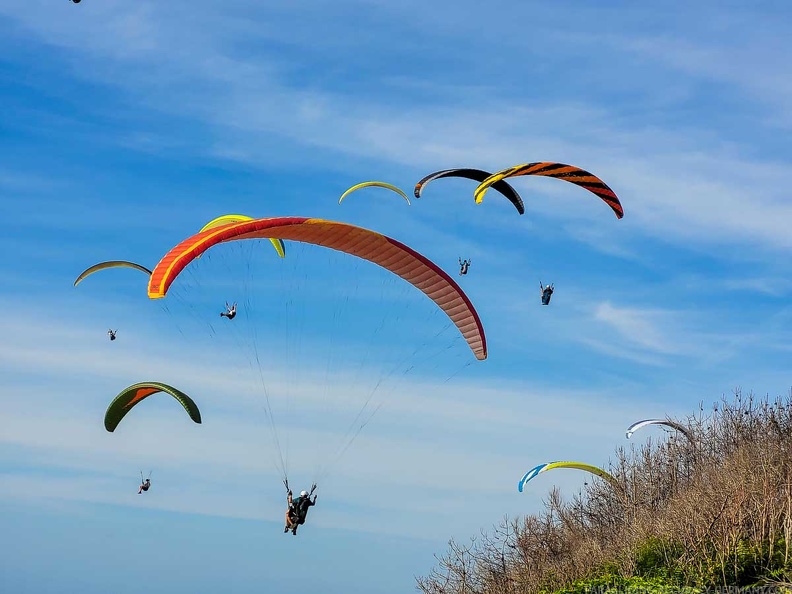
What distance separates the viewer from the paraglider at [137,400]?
19859 mm

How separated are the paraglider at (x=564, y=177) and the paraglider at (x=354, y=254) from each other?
2126mm

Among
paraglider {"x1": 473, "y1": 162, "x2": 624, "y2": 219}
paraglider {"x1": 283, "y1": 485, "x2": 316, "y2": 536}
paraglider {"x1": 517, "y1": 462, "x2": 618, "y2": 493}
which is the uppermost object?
paraglider {"x1": 473, "y1": 162, "x2": 624, "y2": 219}

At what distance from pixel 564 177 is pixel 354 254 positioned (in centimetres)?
492

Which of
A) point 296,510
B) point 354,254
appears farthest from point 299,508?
point 354,254

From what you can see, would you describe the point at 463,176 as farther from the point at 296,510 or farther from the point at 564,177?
the point at 296,510

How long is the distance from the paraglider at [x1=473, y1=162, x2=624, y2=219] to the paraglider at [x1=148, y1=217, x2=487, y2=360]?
2.13 m

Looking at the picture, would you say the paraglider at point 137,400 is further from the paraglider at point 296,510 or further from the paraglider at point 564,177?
the paraglider at point 564,177

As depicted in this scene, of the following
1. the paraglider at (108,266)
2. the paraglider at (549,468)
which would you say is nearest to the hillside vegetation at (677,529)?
the paraglider at (549,468)

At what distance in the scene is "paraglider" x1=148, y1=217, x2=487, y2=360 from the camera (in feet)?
53.4

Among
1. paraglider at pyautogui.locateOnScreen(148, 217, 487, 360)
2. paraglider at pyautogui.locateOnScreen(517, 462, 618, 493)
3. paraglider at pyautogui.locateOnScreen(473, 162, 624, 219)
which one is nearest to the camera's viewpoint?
paraglider at pyautogui.locateOnScreen(148, 217, 487, 360)

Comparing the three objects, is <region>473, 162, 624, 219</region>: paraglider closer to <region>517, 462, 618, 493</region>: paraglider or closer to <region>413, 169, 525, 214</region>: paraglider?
<region>413, 169, 525, 214</region>: paraglider

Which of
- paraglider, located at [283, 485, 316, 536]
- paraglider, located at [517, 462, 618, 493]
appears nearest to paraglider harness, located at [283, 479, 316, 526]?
paraglider, located at [283, 485, 316, 536]

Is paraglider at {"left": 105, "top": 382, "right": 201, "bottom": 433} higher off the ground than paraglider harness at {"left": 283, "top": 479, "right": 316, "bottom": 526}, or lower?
higher

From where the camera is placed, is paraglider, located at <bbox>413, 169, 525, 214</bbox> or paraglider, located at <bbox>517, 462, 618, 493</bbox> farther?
paraglider, located at <bbox>517, 462, 618, 493</bbox>
